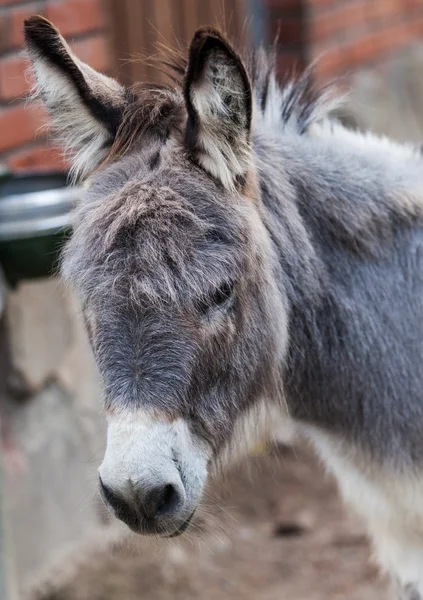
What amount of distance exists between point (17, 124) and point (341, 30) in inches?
108

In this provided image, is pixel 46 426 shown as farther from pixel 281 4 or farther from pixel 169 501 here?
pixel 281 4

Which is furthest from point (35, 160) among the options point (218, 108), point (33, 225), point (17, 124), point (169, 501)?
point (169, 501)

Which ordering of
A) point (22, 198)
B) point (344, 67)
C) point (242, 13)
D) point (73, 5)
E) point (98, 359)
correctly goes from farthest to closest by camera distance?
point (344, 67) → point (242, 13) → point (73, 5) → point (22, 198) → point (98, 359)

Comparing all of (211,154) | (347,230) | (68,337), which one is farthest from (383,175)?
(68,337)

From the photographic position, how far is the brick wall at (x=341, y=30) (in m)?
5.14

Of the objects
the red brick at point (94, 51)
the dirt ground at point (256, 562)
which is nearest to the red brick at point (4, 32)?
the red brick at point (94, 51)

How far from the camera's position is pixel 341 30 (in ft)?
18.2

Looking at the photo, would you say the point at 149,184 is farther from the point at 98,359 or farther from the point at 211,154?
the point at 98,359

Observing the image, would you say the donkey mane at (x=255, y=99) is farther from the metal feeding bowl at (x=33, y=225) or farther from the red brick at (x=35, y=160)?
the red brick at (x=35, y=160)

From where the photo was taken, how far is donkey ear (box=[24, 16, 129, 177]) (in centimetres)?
213

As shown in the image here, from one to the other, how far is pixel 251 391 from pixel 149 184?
0.54m

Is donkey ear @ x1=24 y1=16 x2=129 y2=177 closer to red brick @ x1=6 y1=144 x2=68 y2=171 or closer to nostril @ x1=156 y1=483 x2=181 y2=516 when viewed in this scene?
nostril @ x1=156 y1=483 x2=181 y2=516

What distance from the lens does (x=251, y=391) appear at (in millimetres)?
2252

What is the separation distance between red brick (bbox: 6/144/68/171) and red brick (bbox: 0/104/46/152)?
0.14 feet
